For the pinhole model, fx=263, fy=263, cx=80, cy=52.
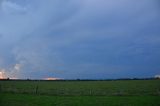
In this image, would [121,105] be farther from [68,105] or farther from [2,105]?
[2,105]

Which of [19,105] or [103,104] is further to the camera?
[103,104]

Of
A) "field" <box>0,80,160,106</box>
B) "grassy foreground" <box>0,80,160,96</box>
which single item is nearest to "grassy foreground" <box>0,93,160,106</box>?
"field" <box>0,80,160,106</box>

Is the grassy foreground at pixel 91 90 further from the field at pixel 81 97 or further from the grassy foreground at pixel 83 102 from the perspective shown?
the grassy foreground at pixel 83 102

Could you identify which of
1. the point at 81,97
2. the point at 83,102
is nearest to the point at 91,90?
the point at 81,97

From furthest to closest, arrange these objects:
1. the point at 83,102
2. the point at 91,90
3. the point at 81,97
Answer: the point at 91,90, the point at 81,97, the point at 83,102

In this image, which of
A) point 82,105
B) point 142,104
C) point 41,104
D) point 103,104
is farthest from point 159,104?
point 41,104

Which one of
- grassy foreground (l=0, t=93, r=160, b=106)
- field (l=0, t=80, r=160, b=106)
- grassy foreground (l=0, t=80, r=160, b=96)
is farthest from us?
grassy foreground (l=0, t=80, r=160, b=96)

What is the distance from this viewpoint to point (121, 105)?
34531 mm

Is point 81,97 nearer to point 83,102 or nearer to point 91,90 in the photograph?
point 83,102

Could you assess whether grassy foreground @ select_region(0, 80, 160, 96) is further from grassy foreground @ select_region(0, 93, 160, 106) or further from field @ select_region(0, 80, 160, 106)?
grassy foreground @ select_region(0, 93, 160, 106)

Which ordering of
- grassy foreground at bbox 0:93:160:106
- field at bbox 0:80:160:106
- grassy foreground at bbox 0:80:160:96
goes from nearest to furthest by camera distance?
grassy foreground at bbox 0:93:160:106, field at bbox 0:80:160:106, grassy foreground at bbox 0:80:160:96

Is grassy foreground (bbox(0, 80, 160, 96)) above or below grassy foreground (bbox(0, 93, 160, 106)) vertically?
above

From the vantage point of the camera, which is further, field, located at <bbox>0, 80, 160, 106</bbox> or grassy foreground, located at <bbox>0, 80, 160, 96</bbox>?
grassy foreground, located at <bbox>0, 80, 160, 96</bbox>

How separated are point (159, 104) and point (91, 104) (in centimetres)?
902
